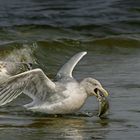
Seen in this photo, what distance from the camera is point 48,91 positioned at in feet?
27.1

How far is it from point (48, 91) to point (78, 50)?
4.45m

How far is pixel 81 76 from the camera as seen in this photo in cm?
1034

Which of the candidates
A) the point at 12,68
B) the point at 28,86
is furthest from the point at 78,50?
the point at 28,86

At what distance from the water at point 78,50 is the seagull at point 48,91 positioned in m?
0.13

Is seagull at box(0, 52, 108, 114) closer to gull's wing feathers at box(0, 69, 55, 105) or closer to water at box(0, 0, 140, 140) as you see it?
gull's wing feathers at box(0, 69, 55, 105)

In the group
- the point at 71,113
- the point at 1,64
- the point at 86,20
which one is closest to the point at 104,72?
the point at 1,64

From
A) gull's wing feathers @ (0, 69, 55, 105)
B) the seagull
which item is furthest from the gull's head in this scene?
gull's wing feathers @ (0, 69, 55, 105)

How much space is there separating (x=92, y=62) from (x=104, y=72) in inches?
41.8

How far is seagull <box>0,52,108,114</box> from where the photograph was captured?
7965 millimetres

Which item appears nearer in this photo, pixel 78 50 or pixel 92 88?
pixel 92 88

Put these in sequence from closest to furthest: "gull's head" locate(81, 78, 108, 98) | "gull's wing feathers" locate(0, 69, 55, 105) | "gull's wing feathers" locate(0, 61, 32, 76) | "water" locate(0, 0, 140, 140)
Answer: "water" locate(0, 0, 140, 140) → "gull's wing feathers" locate(0, 69, 55, 105) → "gull's head" locate(81, 78, 108, 98) → "gull's wing feathers" locate(0, 61, 32, 76)

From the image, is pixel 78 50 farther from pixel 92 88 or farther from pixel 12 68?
pixel 92 88

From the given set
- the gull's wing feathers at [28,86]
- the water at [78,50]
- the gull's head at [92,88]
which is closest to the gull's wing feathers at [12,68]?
the water at [78,50]

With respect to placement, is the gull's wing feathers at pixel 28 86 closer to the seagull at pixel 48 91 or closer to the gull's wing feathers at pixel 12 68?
the seagull at pixel 48 91
